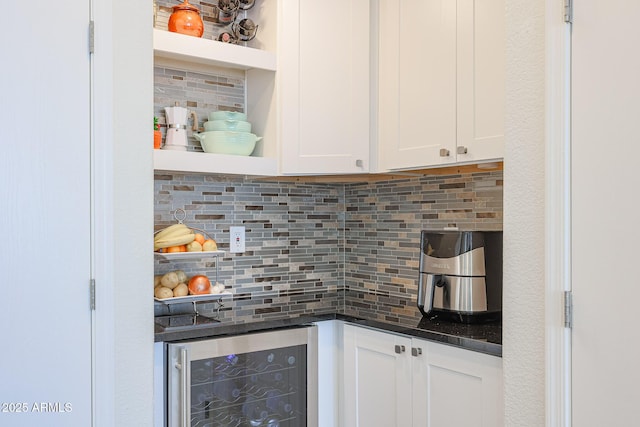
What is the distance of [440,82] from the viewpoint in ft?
8.21

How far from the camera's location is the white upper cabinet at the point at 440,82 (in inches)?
90.9

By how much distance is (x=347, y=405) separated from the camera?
266cm

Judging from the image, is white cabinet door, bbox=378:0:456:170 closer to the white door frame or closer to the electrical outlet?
the electrical outlet

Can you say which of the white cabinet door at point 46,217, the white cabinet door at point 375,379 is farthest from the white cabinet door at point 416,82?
the white cabinet door at point 46,217

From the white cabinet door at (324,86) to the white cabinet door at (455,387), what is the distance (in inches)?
36.5

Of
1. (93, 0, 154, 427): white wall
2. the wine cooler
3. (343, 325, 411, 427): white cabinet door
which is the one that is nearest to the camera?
(93, 0, 154, 427): white wall

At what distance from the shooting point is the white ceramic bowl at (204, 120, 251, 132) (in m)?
2.71

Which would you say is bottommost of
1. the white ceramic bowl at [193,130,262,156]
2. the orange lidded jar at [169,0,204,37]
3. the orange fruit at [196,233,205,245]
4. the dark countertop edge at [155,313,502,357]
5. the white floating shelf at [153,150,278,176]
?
the dark countertop edge at [155,313,502,357]

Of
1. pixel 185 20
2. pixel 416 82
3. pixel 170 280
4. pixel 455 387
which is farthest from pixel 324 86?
pixel 455 387

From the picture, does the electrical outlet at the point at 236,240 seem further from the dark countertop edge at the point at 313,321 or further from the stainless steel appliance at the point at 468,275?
the stainless steel appliance at the point at 468,275

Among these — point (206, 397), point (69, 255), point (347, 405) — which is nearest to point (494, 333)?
point (347, 405)

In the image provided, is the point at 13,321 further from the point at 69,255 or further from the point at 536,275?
the point at 536,275

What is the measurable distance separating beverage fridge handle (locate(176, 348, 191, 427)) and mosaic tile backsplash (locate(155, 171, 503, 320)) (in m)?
0.42

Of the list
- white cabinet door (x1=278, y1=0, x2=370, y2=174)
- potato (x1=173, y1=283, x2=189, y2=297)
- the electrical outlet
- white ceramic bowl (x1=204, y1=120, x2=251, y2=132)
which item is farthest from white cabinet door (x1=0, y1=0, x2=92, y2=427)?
the electrical outlet
